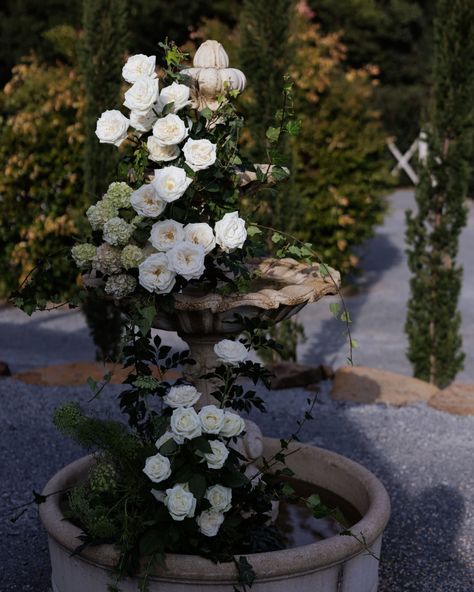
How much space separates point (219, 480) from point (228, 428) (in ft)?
0.61

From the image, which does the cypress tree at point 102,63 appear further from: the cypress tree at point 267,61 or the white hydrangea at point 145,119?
the white hydrangea at point 145,119

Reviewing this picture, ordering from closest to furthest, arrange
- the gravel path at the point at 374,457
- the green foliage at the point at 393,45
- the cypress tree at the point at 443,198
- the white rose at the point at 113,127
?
the white rose at the point at 113,127 → the gravel path at the point at 374,457 → the cypress tree at the point at 443,198 → the green foliage at the point at 393,45

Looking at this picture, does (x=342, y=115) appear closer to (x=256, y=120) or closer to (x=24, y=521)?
(x=256, y=120)

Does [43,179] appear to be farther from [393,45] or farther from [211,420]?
[393,45]

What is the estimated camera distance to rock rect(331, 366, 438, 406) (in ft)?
20.2

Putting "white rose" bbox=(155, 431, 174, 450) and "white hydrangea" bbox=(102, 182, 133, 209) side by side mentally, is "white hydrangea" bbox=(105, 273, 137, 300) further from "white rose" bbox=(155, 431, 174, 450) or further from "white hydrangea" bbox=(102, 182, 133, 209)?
"white rose" bbox=(155, 431, 174, 450)

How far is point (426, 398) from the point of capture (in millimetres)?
6207

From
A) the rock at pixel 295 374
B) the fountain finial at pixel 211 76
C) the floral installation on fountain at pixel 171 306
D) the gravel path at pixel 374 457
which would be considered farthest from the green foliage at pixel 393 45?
the floral installation on fountain at pixel 171 306

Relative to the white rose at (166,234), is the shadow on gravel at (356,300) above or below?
below

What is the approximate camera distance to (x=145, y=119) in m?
3.12

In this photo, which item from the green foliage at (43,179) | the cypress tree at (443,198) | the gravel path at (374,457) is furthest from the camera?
the green foliage at (43,179)

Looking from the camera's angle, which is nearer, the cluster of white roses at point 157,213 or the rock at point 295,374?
the cluster of white roses at point 157,213

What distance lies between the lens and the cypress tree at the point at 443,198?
654cm

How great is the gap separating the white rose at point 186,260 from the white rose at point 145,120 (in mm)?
519
